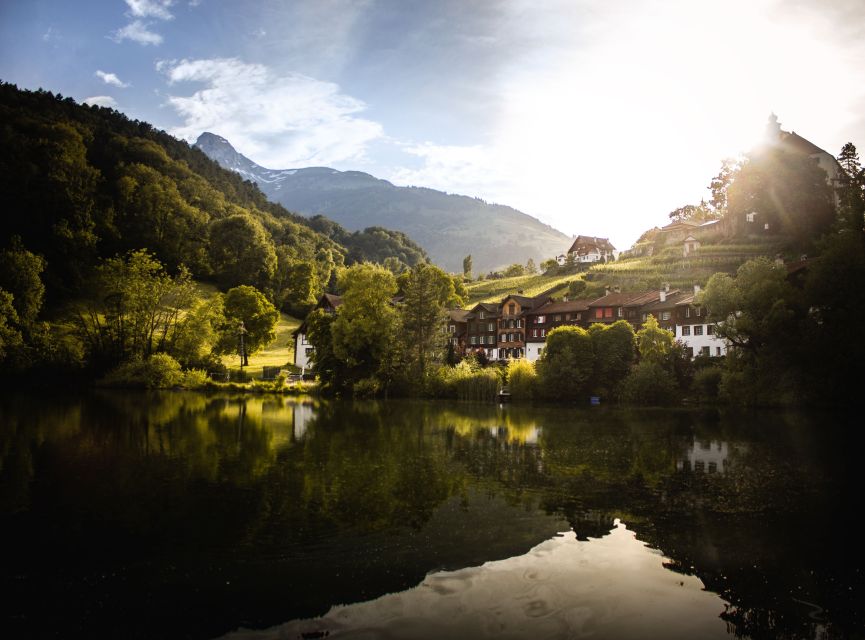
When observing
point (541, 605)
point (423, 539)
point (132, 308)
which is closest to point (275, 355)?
point (132, 308)

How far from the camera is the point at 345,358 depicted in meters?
72.4

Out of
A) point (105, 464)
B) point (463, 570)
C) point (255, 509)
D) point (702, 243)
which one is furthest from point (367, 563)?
point (702, 243)

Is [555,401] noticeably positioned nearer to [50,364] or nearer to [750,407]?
[750,407]

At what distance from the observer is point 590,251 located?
487 feet

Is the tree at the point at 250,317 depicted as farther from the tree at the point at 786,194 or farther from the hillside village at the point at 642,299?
the tree at the point at 786,194

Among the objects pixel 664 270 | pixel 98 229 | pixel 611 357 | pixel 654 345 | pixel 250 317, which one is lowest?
pixel 611 357

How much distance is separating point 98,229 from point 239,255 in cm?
2503

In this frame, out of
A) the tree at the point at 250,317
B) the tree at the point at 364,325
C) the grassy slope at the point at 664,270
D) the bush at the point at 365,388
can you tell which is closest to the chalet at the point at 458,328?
the grassy slope at the point at 664,270

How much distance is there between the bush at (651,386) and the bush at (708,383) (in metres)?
2.50

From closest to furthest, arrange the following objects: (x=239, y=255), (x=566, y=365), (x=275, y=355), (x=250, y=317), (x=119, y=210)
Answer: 1. (x=566, y=365)
2. (x=250, y=317)
3. (x=275, y=355)
4. (x=119, y=210)
5. (x=239, y=255)

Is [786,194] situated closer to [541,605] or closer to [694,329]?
[694,329]

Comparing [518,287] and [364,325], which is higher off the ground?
[518,287]

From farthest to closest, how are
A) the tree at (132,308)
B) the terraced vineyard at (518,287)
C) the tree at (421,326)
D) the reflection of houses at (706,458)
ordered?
the terraced vineyard at (518,287) → the tree at (132,308) → the tree at (421,326) → the reflection of houses at (706,458)

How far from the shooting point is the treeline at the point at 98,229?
242 feet
